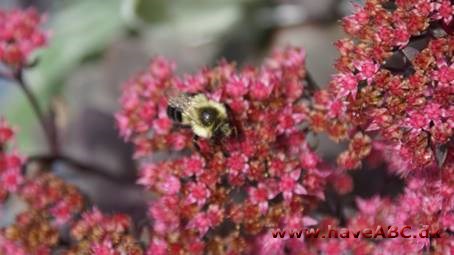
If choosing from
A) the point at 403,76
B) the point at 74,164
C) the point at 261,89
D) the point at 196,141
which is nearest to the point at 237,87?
the point at 261,89

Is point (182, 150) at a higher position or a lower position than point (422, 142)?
lower

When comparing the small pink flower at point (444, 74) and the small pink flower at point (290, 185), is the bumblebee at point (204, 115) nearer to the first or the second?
the small pink flower at point (290, 185)

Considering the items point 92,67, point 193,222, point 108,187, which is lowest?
point 108,187

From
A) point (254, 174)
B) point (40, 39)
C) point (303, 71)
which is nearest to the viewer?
point (254, 174)

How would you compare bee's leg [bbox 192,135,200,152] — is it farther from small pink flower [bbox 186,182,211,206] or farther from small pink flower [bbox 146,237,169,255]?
small pink flower [bbox 146,237,169,255]

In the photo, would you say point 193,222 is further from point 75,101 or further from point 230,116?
point 75,101

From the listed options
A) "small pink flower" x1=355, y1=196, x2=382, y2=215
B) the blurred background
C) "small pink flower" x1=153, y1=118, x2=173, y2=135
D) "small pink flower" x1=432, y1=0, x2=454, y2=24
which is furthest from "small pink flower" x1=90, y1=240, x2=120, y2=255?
the blurred background

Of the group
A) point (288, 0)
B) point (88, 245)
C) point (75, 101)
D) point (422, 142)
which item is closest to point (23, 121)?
point (75, 101)
